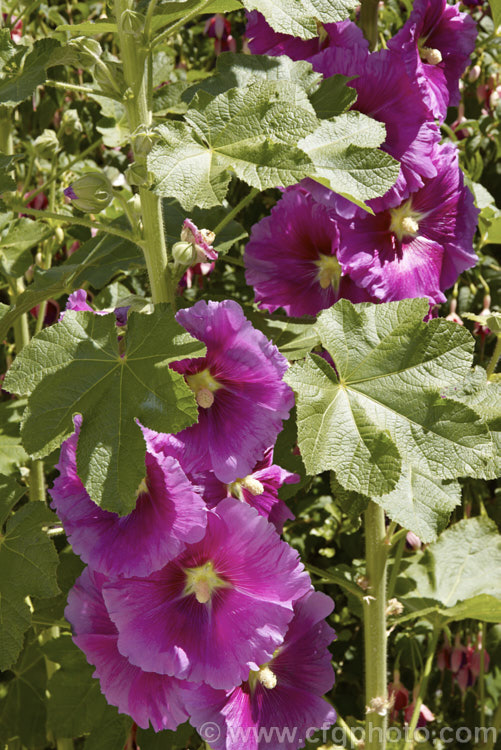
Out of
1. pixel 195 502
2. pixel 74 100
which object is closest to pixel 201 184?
pixel 195 502

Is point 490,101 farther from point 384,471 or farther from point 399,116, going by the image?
point 384,471

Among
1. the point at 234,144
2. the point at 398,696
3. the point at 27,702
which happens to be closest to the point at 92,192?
the point at 234,144

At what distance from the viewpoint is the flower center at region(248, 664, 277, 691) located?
1050 millimetres

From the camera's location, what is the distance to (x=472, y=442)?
3.03 ft

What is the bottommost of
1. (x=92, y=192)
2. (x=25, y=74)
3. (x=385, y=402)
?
(x=385, y=402)

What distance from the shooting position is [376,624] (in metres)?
1.27

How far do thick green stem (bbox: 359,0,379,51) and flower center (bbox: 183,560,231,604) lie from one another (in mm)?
810

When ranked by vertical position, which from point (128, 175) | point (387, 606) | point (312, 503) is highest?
point (128, 175)

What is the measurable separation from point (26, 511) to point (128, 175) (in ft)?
1.73

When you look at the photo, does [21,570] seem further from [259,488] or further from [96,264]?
[96,264]

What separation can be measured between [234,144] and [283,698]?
0.75 meters

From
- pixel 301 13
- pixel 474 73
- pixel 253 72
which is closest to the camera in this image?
pixel 301 13

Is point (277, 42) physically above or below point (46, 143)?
above

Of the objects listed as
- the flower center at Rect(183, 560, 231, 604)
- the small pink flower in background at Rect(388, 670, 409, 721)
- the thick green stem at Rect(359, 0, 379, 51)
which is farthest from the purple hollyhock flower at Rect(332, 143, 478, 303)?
the small pink flower in background at Rect(388, 670, 409, 721)
